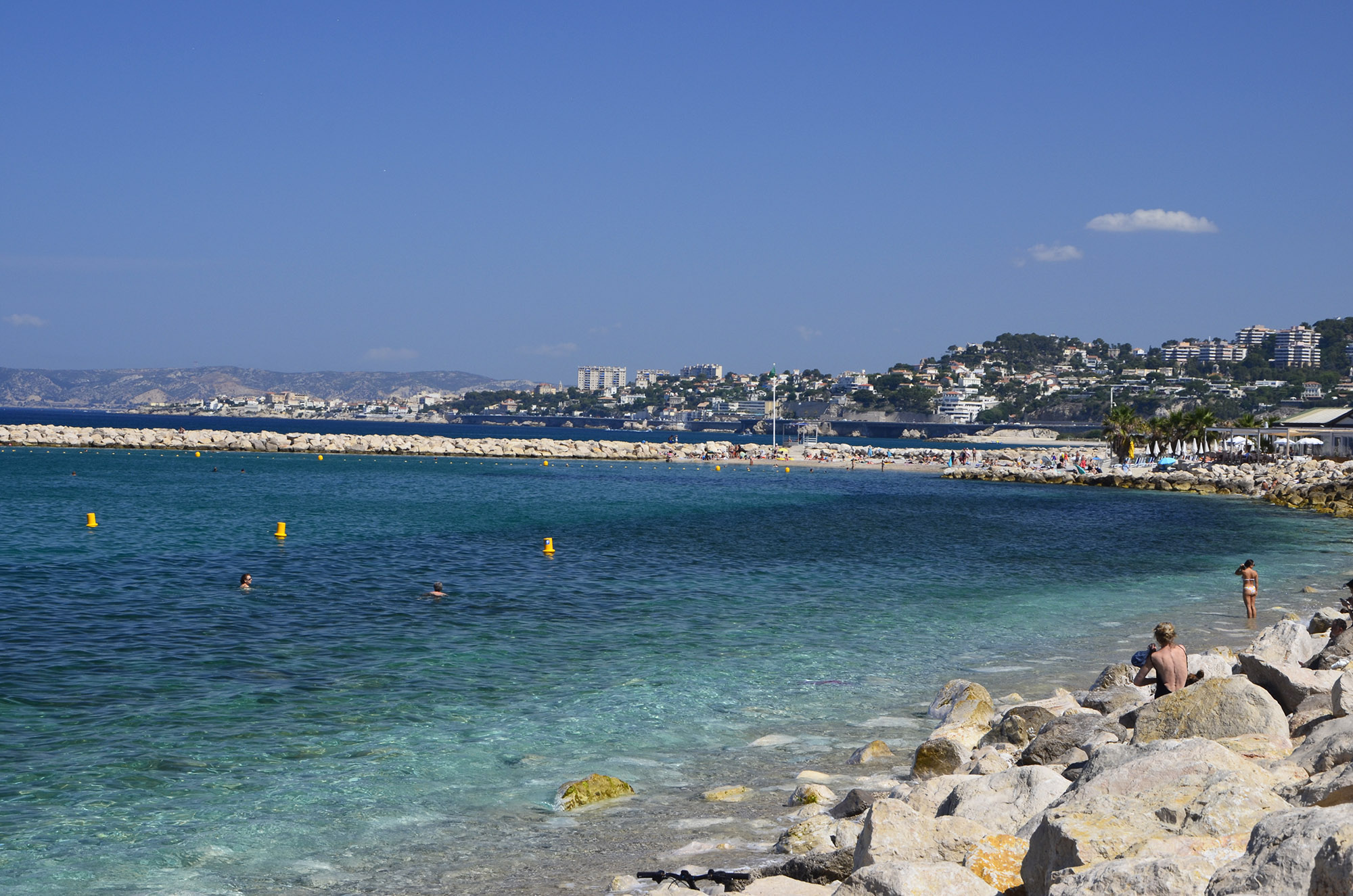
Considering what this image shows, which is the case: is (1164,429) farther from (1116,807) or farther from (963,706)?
(1116,807)

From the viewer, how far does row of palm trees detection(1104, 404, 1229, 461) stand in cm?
8425

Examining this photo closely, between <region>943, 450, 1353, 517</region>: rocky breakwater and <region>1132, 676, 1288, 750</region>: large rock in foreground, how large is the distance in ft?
139

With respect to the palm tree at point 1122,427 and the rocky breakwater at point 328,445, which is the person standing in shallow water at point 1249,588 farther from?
the rocky breakwater at point 328,445

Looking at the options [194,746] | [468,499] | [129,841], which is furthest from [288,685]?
[468,499]

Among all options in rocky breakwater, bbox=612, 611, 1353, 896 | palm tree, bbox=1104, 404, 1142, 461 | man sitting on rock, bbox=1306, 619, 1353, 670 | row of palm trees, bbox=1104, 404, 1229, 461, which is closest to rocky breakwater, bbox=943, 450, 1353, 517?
palm tree, bbox=1104, 404, 1142, 461

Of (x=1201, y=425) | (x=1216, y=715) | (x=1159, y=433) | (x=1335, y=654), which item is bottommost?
(x=1335, y=654)

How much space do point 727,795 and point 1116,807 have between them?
4.73m

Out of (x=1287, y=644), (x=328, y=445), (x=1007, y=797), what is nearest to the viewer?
(x=1007, y=797)

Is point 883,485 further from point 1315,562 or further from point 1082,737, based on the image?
point 1082,737

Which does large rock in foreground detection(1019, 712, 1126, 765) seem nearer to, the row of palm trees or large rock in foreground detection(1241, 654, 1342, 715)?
large rock in foreground detection(1241, 654, 1342, 715)

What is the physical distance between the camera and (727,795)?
9742 millimetres

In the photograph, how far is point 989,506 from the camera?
52469 mm

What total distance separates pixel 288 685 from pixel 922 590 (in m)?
14.5

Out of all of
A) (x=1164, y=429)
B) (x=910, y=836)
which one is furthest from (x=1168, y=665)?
(x=1164, y=429)
